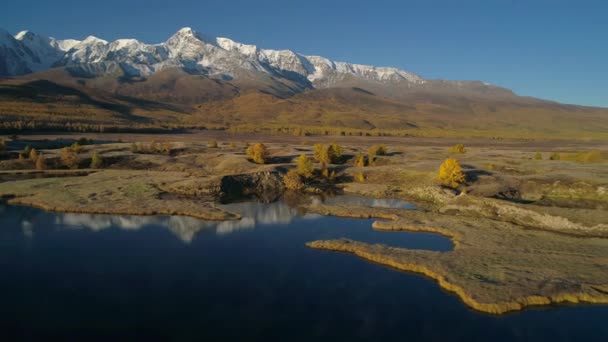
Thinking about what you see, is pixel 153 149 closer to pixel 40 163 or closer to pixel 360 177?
pixel 40 163

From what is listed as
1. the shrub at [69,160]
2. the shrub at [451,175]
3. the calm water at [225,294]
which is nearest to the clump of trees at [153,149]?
the shrub at [69,160]

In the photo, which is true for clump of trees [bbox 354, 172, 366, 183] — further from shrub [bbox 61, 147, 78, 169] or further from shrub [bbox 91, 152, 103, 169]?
shrub [bbox 61, 147, 78, 169]

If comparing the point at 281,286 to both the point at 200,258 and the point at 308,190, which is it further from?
the point at 308,190

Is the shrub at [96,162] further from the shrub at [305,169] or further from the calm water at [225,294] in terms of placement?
the calm water at [225,294]

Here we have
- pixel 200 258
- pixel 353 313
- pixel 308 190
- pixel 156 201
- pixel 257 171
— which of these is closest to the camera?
pixel 353 313

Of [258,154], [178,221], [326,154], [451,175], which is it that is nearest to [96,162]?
[258,154]

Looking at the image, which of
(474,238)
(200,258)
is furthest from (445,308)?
(200,258)

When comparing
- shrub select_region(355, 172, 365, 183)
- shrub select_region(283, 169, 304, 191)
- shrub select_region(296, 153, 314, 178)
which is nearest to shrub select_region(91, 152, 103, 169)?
shrub select_region(283, 169, 304, 191)
